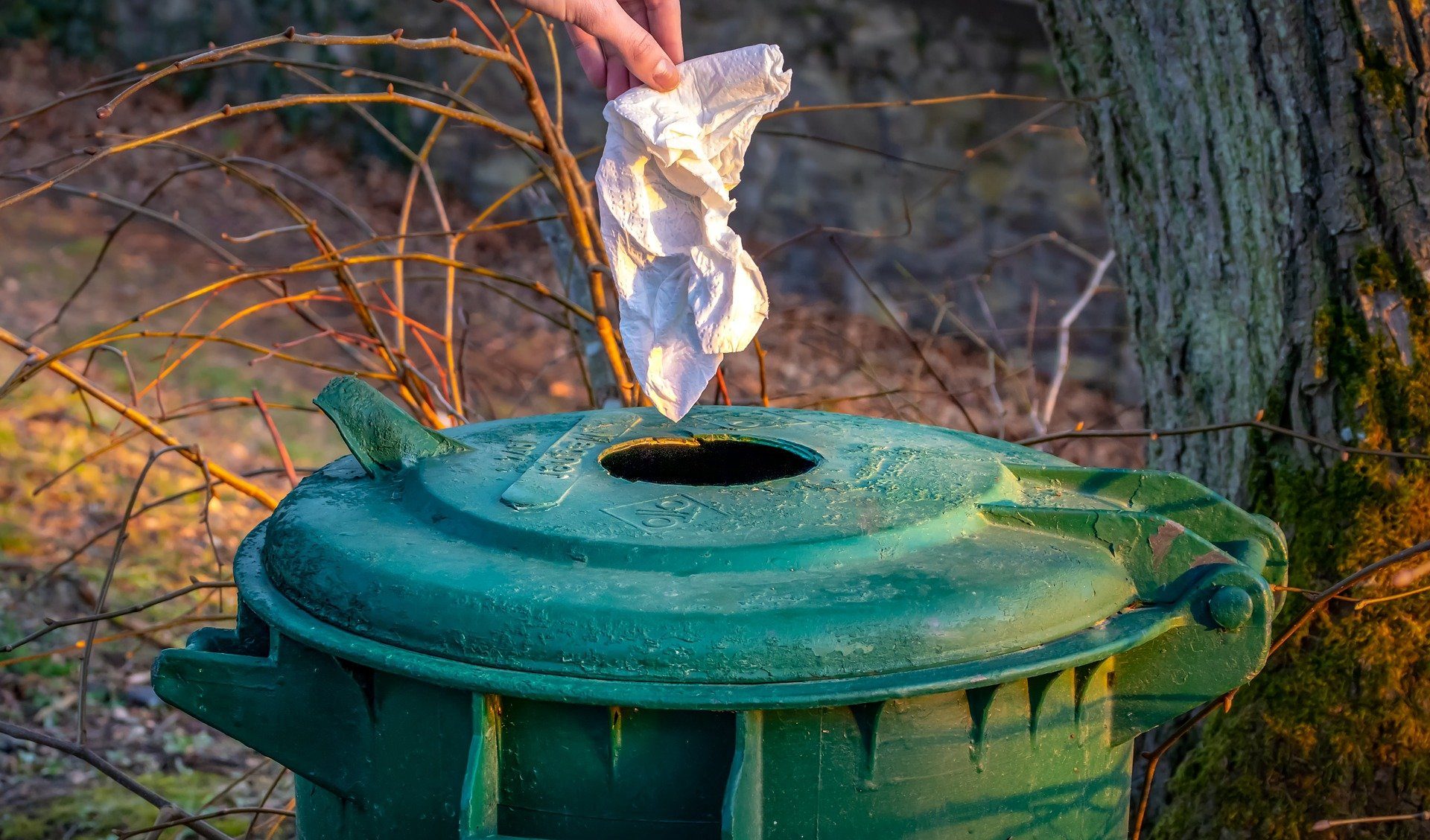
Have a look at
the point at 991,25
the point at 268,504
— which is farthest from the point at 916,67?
the point at 268,504

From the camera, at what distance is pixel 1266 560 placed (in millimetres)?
1624

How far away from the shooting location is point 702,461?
1.92 metres

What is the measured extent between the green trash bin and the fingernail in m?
0.53

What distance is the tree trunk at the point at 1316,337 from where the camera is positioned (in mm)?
2098

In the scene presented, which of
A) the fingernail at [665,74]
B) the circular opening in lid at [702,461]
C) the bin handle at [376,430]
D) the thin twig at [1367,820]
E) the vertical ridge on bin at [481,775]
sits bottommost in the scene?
the thin twig at [1367,820]

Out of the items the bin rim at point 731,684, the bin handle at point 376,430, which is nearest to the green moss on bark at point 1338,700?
the bin rim at point 731,684

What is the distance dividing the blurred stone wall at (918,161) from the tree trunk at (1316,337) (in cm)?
332

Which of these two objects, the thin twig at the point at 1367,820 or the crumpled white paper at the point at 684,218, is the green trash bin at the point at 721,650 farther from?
the thin twig at the point at 1367,820

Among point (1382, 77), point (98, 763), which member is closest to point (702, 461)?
point (98, 763)

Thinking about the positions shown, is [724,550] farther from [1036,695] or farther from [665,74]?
[665,74]

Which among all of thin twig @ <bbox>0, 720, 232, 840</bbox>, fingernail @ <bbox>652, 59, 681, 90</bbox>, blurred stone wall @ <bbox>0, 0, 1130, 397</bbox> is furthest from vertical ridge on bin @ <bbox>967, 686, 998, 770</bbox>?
blurred stone wall @ <bbox>0, 0, 1130, 397</bbox>

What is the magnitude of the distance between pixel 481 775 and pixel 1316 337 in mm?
1665

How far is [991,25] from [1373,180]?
4186 mm

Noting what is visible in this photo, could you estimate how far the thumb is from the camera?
5.51 ft
